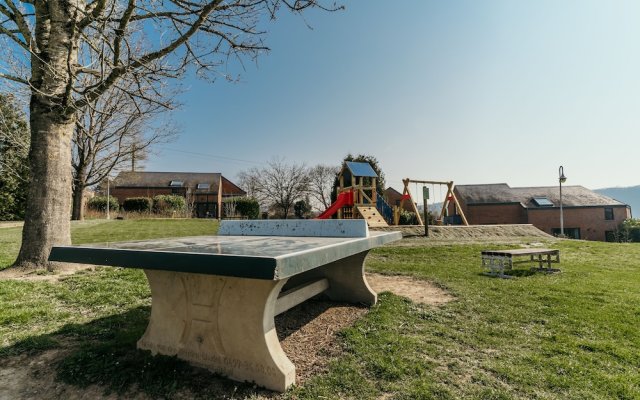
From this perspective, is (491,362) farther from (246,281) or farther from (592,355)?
(246,281)

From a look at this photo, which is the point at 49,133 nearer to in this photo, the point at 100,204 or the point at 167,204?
the point at 167,204

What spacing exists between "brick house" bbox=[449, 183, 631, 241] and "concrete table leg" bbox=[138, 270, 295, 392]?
37.4 meters

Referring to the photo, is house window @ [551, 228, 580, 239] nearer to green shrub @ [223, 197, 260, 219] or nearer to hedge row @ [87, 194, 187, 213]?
green shrub @ [223, 197, 260, 219]

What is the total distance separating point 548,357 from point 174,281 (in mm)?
3254

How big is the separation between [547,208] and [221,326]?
40604mm

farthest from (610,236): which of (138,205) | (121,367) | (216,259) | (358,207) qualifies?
(138,205)

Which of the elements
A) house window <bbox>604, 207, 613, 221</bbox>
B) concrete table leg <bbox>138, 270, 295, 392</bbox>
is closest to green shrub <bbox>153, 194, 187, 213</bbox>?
concrete table leg <bbox>138, 270, 295, 392</bbox>

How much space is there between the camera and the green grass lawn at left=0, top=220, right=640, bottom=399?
2.34 meters

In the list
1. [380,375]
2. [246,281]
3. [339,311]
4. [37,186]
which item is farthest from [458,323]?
[37,186]

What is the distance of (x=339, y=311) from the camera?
163 inches

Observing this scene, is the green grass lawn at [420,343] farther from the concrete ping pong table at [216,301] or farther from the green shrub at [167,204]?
the green shrub at [167,204]

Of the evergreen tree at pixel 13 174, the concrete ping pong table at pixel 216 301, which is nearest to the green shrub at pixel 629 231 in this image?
the concrete ping pong table at pixel 216 301

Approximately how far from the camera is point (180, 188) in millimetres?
41125

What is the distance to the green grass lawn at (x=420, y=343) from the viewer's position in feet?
7.66
